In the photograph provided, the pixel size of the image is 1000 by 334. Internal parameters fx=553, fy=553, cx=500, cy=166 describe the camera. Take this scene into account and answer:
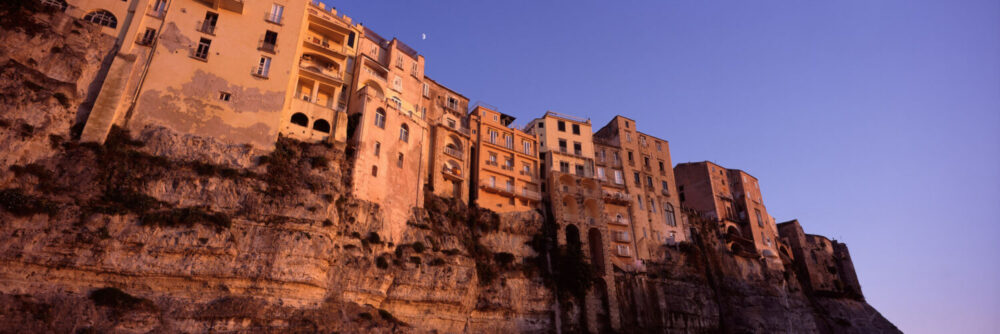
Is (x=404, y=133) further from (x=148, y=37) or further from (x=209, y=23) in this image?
(x=148, y=37)

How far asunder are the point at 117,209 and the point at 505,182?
98.8ft

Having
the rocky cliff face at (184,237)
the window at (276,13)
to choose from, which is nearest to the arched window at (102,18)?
the rocky cliff face at (184,237)

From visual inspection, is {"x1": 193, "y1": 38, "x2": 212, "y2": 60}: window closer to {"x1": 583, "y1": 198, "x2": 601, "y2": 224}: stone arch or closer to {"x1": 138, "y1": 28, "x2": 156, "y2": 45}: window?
{"x1": 138, "y1": 28, "x2": 156, "y2": 45}: window

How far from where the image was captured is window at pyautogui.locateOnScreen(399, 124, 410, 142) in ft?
139

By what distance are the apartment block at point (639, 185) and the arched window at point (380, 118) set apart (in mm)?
24416

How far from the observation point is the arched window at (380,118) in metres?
40.4

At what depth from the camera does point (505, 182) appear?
50375 mm

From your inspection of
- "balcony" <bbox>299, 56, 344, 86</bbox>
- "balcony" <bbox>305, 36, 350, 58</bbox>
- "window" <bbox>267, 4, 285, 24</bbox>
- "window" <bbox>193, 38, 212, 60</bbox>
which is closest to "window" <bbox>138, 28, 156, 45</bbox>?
"window" <bbox>193, 38, 212, 60</bbox>

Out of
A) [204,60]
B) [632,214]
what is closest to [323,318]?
[204,60]

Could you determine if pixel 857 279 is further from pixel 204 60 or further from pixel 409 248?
pixel 204 60

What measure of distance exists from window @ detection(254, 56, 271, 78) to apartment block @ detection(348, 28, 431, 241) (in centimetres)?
635

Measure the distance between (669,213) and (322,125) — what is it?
37.7 m

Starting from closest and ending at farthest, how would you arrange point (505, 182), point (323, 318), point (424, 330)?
point (323, 318), point (424, 330), point (505, 182)

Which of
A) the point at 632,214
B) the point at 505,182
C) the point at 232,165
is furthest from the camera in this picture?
the point at 632,214
